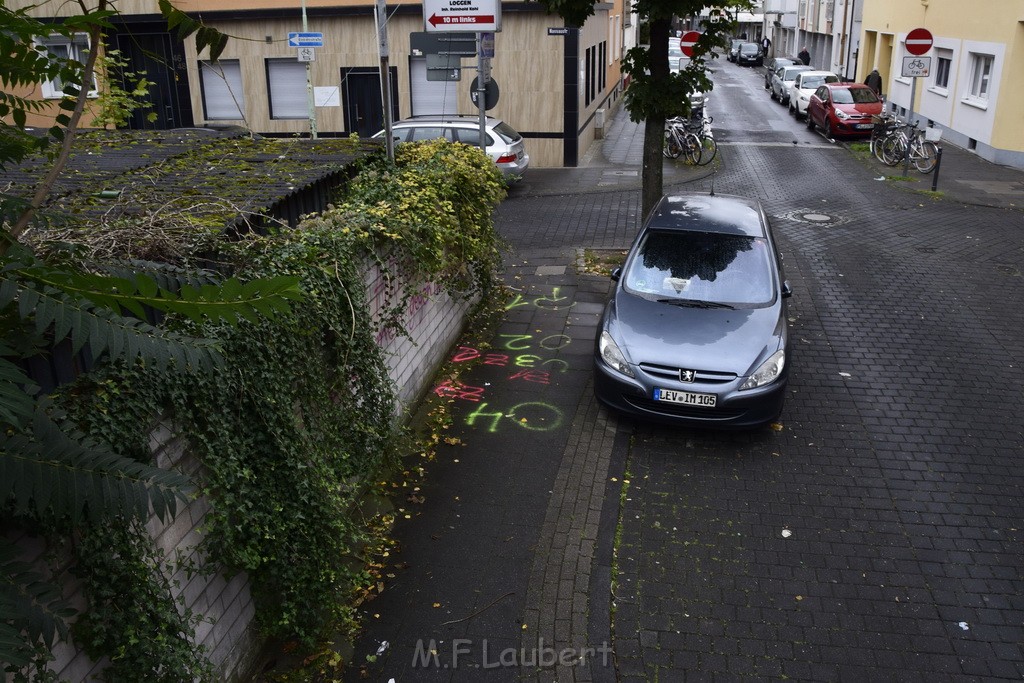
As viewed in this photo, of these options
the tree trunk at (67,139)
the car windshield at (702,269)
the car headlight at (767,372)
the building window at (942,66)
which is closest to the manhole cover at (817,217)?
the car windshield at (702,269)

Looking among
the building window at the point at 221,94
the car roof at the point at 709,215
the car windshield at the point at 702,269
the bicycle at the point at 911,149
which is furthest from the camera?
the building window at the point at 221,94

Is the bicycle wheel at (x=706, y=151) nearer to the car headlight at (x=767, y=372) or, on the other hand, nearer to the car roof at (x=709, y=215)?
the car roof at (x=709, y=215)

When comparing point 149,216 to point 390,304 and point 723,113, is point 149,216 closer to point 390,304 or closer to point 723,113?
point 390,304

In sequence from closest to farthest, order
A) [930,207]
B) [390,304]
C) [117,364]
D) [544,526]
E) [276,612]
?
[117,364] → [276,612] → [544,526] → [390,304] → [930,207]

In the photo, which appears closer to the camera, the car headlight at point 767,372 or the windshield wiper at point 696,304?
the car headlight at point 767,372

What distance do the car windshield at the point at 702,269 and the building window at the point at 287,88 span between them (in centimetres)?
1585

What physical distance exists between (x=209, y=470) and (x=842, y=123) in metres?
24.9

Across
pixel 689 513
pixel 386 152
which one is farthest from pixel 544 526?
pixel 386 152

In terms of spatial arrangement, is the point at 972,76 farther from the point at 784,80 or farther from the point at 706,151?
the point at 784,80

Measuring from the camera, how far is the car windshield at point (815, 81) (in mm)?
30906

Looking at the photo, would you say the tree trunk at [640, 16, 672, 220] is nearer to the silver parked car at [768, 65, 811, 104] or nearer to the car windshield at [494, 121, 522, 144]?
the car windshield at [494, 121, 522, 144]

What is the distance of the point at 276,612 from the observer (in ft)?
16.6

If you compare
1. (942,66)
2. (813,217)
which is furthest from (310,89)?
(942,66)

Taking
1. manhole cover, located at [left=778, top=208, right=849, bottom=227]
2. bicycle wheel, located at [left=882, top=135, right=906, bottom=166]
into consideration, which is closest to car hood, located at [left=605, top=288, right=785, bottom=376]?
manhole cover, located at [left=778, top=208, right=849, bottom=227]
